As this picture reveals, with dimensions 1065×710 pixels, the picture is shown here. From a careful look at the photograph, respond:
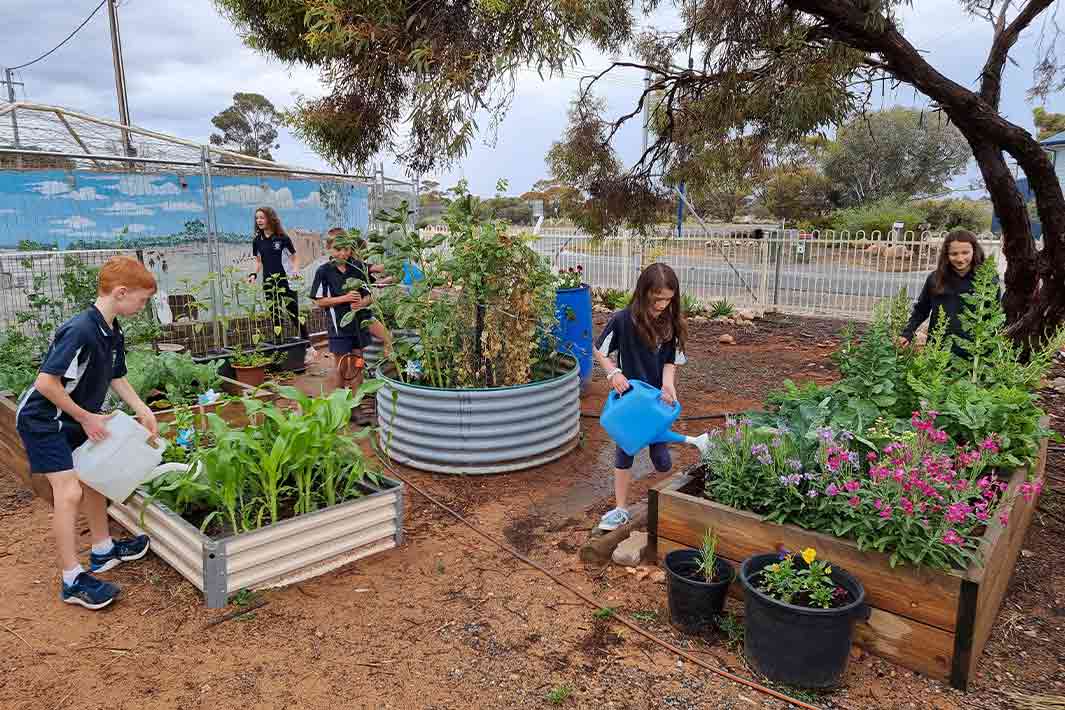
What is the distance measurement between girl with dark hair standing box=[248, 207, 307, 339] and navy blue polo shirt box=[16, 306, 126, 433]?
4.33m

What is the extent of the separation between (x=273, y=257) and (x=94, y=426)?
484cm

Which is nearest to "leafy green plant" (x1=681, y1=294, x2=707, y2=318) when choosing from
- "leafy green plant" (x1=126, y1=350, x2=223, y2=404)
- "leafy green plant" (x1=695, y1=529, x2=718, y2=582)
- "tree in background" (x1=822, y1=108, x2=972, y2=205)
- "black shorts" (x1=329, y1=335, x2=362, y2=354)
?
"black shorts" (x1=329, y1=335, x2=362, y2=354)

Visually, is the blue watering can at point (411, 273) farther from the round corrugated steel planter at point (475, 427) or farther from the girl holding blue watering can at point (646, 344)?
the girl holding blue watering can at point (646, 344)

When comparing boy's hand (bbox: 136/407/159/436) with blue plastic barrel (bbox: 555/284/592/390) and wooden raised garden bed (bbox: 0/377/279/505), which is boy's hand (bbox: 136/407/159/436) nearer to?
wooden raised garden bed (bbox: 0/377/279/505)

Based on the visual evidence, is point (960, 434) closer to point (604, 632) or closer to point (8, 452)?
point (604, 632)

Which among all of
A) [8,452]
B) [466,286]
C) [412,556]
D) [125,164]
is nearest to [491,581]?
[412,556]

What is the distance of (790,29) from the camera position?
5543 millimetres

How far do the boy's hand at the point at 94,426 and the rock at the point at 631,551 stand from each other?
2360mm

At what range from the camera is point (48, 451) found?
10.0 feet

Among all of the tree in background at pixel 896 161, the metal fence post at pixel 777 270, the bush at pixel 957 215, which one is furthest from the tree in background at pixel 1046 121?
the metal fence post at pixel 777 270

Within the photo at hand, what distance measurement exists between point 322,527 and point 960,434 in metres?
3.01

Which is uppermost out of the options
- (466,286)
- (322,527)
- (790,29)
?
(790,29)

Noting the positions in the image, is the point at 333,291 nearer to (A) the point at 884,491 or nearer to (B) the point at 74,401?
(B) the point at 74,401

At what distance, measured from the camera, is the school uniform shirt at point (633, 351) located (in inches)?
145
